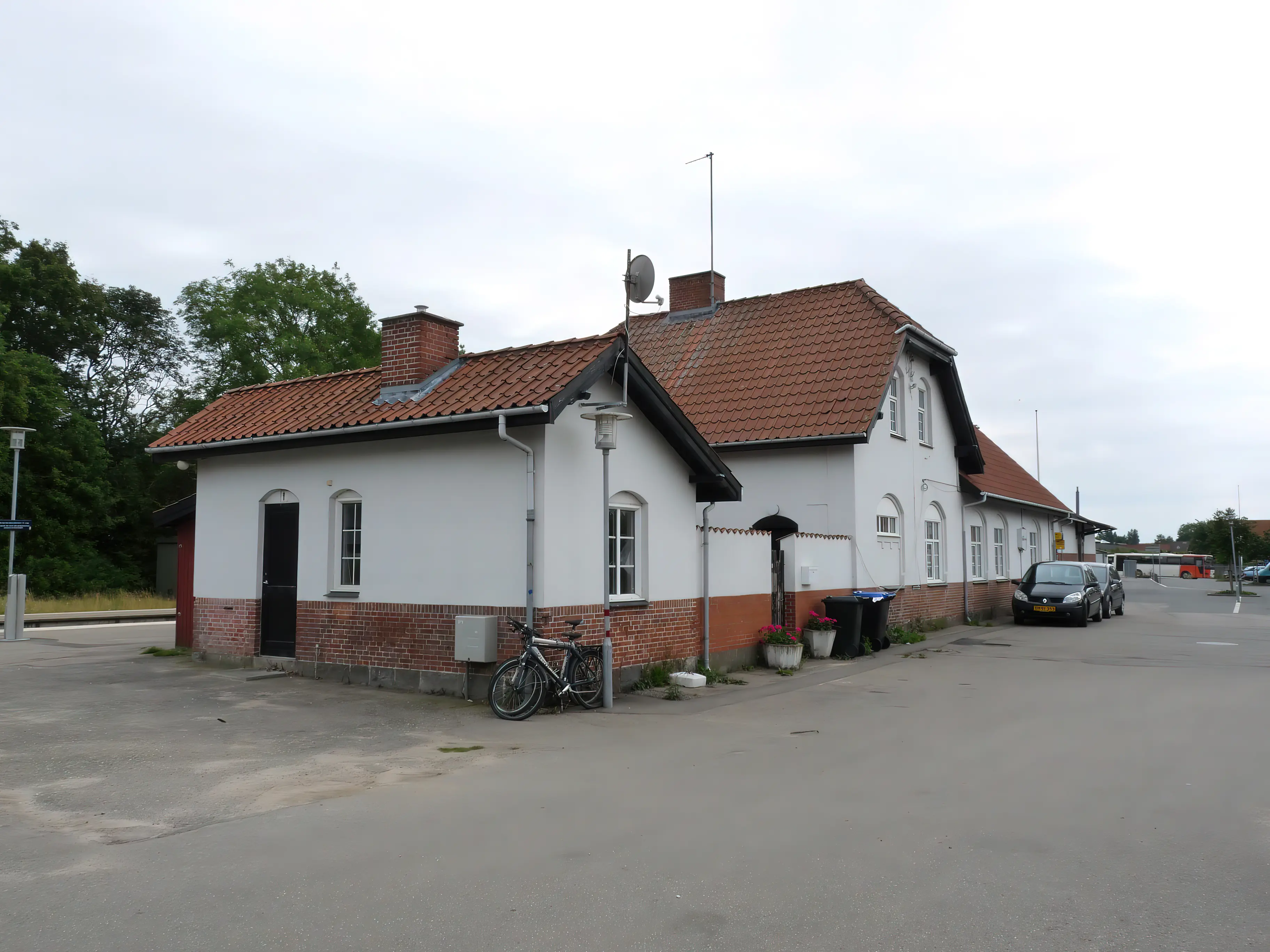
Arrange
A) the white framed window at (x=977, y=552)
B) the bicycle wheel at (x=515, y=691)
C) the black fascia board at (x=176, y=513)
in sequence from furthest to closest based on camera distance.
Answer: the white framed window at (x=977, y=552) < the black fascia board at (x=176, y=513) < the bicycle wheel at (x=515, y=691)

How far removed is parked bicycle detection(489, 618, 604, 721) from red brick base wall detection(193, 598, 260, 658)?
481 centimetres

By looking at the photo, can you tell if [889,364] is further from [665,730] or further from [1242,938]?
[1242,938]

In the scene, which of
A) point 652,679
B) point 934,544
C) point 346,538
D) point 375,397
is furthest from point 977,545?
point 346,538

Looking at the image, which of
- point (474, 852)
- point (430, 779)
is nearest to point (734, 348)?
point (430, 779)

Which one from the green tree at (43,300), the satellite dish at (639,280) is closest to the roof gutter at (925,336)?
the satellite dish at (639,280)

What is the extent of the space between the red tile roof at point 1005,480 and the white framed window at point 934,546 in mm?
2444

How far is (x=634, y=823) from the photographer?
6.50 m

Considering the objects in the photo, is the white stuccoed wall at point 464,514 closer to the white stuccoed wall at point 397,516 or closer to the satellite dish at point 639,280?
the white stuccoed wall at point 397,516

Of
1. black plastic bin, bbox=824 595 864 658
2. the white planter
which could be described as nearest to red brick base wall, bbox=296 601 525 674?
the white planter

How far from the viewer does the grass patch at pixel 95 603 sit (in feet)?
94.0

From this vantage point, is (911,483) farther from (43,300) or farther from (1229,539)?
(1229,539)

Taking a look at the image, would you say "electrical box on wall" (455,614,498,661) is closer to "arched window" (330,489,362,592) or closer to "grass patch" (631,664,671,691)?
"grass patch" (631,664,671,691)

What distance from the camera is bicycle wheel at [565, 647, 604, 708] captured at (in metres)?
11.2

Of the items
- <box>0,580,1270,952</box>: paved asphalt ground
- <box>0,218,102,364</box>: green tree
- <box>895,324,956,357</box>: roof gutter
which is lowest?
<box>0,580,1270,952</box>: paved asphalt ground
